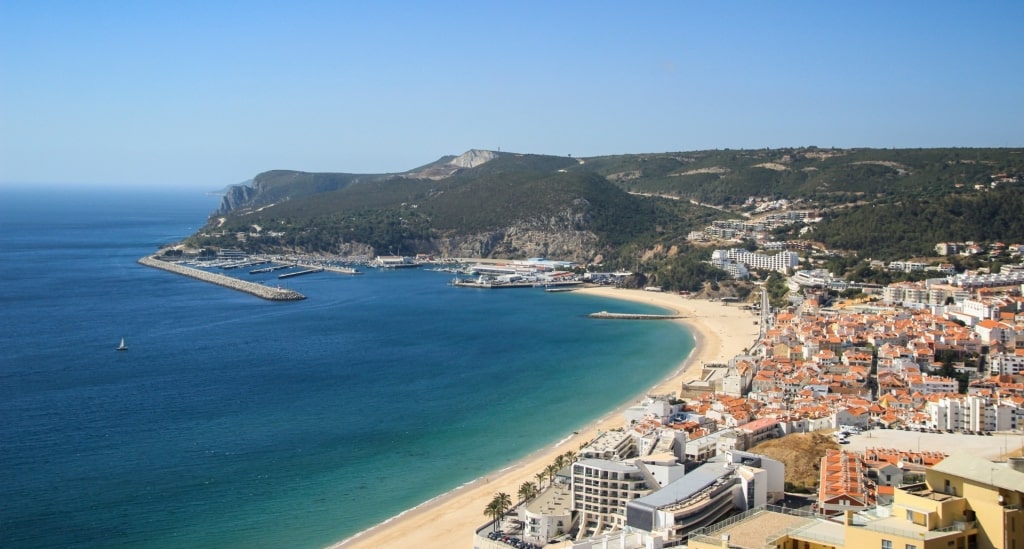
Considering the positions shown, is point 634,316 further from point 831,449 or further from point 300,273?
point 300,273

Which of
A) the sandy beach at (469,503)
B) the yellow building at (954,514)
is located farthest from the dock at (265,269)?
the yellow building at (954,514)

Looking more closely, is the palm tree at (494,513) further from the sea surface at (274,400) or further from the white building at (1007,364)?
the white building at (1007,364)

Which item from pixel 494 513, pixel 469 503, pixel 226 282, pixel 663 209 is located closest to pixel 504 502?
pixel 494 513

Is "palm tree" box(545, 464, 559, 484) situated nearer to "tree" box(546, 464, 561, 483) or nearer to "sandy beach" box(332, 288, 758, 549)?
"tree" box(546, 464, 561, 483)

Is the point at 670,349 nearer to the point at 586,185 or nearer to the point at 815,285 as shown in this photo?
the point at 815,285

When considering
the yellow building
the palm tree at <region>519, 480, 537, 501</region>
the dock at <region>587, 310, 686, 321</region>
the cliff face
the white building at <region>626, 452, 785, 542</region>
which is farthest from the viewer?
the cliff face

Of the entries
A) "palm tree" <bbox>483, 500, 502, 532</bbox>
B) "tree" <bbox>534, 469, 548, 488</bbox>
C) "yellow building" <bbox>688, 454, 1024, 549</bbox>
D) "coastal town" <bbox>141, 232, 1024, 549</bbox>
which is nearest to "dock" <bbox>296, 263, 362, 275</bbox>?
"coastal town" <bbox>141, 232, 1024, 549</bbox>
